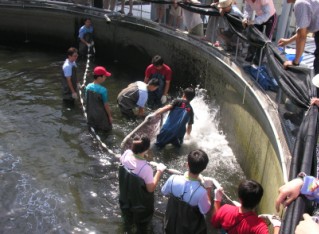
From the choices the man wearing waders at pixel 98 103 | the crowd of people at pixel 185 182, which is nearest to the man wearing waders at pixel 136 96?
the crowd of people at pixel 185 182

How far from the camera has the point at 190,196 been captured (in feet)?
13.9

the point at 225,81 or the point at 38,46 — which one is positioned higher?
the point at 225,81

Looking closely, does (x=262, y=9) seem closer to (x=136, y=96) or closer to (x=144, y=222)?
(x=136, y=96)

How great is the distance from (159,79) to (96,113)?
2.12 meters

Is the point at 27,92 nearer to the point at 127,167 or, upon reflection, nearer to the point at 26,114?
the point at 26,114

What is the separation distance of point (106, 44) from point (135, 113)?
5661mm

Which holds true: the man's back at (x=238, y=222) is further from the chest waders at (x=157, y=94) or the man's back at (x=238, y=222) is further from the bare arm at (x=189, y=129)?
the chest waders at (x=157, y=94)

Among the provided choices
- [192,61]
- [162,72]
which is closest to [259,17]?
[162,72]

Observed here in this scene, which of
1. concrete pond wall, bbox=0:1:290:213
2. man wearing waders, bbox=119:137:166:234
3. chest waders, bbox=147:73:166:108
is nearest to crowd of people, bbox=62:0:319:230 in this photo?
man wearing waders, bbox=119:137:166:234

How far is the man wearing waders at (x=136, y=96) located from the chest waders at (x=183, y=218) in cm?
385

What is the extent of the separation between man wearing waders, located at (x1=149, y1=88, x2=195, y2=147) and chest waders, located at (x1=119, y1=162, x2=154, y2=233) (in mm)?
2089

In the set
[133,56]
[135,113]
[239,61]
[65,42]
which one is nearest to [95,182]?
[135,113]

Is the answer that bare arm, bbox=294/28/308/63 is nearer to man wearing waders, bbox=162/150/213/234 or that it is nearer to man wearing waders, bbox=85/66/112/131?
man wearing waders, bbox=162/150/213/234

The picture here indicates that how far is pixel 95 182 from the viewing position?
641 cm
